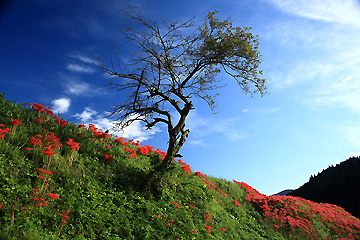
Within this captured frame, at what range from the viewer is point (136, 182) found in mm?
10031

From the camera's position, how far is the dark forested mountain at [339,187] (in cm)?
3859

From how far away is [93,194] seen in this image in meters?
8.24

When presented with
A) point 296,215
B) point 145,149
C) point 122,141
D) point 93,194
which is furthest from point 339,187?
point 93,194

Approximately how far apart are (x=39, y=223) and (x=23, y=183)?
5.75ft

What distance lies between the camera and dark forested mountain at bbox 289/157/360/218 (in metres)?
38.6

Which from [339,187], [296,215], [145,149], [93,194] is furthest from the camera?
[339,187]

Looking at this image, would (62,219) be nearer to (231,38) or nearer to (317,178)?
(231,38)

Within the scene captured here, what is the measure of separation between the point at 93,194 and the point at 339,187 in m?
45.2

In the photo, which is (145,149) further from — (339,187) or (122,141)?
(339,187)

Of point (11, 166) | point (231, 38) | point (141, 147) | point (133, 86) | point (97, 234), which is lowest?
point (97, 234)

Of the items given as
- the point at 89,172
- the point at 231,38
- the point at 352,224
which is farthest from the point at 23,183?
the point at 352,224

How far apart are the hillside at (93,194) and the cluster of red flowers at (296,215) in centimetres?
47

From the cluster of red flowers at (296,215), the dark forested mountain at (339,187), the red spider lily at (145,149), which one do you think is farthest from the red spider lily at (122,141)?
the dark forested mountain at (339,187)

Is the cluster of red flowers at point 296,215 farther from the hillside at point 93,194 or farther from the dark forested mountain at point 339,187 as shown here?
the dark forested mountain at point 339,187
